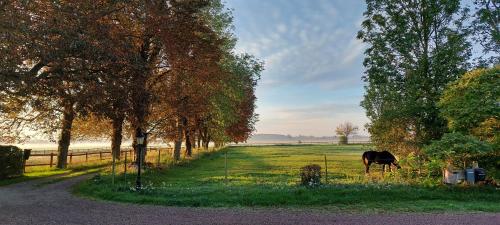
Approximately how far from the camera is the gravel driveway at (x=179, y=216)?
1122 cm

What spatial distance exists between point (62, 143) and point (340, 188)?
2549 centimetres

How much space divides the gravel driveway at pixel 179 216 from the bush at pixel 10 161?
32.9 ft

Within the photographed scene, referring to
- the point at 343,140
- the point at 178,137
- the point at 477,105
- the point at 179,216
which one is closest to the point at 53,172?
the point at 178,137

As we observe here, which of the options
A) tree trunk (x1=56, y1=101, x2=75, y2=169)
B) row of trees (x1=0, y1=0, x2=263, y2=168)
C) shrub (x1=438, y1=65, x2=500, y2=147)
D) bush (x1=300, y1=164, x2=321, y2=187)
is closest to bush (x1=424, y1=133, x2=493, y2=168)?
shrub (x1=438, y1=65, x2=500, y2=147)

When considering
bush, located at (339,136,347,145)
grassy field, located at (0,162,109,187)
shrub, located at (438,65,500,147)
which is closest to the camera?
shrub, located at (438,65,500,147)

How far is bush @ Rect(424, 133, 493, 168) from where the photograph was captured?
15.2m

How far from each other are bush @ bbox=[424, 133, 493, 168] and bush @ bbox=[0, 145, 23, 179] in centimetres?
2311

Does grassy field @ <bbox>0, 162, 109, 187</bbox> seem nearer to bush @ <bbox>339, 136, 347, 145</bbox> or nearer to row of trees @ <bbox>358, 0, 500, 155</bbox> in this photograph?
row of trees @ <bbox>358, 0, 500, 155</bbox>

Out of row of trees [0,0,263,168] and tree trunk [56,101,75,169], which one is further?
tree trunk [56,101,75,169]

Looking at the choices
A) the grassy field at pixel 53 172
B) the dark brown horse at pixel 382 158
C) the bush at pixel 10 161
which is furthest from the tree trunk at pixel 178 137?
the dark brown horse at pixel 382 158

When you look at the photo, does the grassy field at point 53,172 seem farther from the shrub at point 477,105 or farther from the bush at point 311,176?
the shrub at point 477,105

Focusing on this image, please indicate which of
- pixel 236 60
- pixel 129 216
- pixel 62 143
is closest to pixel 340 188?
pixel 129 216

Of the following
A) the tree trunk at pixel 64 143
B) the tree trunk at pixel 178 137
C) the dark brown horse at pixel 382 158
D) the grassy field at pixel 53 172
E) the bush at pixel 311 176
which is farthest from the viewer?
the tree trunk at pixel 178 137

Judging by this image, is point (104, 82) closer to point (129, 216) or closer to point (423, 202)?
point (129, 216)
